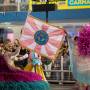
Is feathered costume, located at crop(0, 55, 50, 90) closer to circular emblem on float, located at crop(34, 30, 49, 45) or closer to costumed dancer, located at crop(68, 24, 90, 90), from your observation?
circular emblem on float, located at crop(34, 30, 49, 45)

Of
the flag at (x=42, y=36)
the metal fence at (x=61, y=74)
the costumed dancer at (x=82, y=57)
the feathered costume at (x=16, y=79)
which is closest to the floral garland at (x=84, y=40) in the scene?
the costumed dancer at (x=82, y=57)

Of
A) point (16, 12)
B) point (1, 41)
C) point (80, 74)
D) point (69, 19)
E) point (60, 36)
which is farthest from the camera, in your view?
point (69, 19)

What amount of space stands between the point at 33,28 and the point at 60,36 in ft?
0.65

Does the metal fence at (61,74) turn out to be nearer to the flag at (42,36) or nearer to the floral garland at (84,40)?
the floral garland at (84,40)

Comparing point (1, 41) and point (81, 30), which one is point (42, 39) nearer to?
point (81, 30)

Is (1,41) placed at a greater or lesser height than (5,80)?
greater

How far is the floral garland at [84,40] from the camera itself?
2.96 meters

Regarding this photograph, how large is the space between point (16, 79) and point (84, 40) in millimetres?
1329

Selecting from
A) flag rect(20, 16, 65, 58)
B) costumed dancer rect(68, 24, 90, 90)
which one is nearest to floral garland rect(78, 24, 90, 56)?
costumed dancer rect(68, 24, 90, 90)

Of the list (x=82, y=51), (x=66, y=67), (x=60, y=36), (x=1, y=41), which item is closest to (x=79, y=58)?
(x=82, y=51)

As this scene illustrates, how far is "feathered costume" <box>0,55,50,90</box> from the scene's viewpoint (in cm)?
170

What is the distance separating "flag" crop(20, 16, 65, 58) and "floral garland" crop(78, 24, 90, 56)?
31 cm

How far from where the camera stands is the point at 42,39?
2736 mm

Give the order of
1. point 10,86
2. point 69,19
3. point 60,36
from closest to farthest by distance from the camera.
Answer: point 10,86, point 60,36, point 69,19
